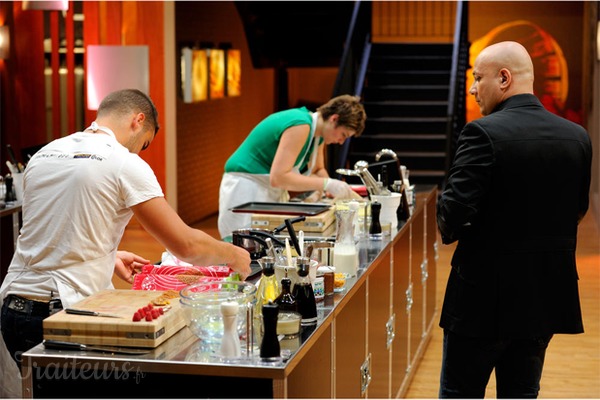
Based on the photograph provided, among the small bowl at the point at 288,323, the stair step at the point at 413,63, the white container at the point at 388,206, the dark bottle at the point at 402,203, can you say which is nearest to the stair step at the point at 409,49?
the stair step at the point at 413,63

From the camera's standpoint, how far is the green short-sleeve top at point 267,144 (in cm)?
512

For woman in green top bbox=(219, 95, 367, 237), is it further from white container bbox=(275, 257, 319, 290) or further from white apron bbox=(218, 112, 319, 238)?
white container bbox=(275, 257, 319, 290)

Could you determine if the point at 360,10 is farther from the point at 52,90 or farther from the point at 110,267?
the point at 110,267

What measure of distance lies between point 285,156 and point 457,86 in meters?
6.09

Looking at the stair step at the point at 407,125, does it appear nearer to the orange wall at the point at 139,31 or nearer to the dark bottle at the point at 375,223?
the orange wall at the point at 139,31

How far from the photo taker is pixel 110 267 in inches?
123

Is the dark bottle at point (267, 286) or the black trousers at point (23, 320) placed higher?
the dark bottle at point (267, 286)

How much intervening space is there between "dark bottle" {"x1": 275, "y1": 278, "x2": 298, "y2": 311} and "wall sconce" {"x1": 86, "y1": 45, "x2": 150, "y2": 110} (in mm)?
6561

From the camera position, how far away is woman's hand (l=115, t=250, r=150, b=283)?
3438 mm

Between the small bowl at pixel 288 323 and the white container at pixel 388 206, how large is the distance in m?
1.99

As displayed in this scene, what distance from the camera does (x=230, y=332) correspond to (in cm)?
234

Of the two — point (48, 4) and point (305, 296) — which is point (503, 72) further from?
point (48, 4)

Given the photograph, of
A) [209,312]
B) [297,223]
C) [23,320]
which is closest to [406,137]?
[297,223]

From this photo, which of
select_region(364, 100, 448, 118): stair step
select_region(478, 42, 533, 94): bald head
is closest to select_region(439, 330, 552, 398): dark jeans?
select_region(478, 42, 533, 94): bald head
